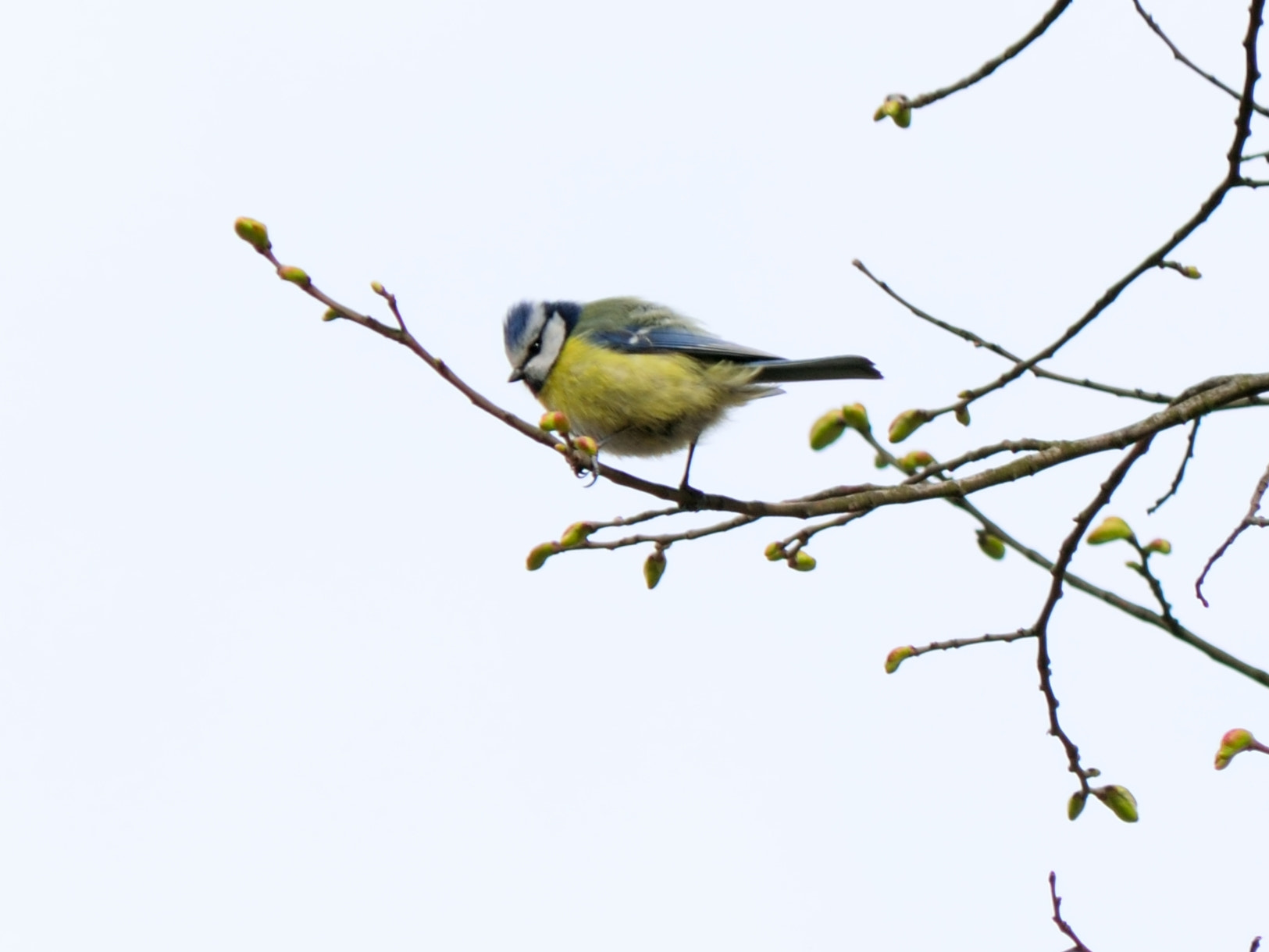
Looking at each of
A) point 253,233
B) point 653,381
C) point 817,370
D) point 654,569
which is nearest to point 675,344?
point 653,381

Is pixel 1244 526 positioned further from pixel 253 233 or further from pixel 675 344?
pixel 675 344

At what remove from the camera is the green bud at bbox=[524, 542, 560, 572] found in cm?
303

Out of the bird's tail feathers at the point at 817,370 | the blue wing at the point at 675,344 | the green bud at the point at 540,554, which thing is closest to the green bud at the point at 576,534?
the green bud at the point at 540,554

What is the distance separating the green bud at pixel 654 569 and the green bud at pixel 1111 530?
1.05 meters

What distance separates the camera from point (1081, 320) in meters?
3.27

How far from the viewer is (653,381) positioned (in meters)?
5.23

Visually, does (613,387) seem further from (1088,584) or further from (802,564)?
(1088,584)

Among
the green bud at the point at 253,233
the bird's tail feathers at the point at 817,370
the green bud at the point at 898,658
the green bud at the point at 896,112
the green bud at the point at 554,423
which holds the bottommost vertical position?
the green bud at the point at 898,658

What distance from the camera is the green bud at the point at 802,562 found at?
10.7 ft

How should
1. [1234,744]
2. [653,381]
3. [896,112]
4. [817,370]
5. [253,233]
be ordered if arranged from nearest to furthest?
[1234,744]
[253,233]
[896,112]
[817,370]
[653,381]

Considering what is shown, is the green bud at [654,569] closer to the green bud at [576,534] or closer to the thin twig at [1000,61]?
the green bud at [576,534]

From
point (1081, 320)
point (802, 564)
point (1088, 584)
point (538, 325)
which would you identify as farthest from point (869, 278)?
point (538, 325)

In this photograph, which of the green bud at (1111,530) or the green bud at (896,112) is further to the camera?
the green bud at (896,112)

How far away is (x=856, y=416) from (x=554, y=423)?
2.19 ft
